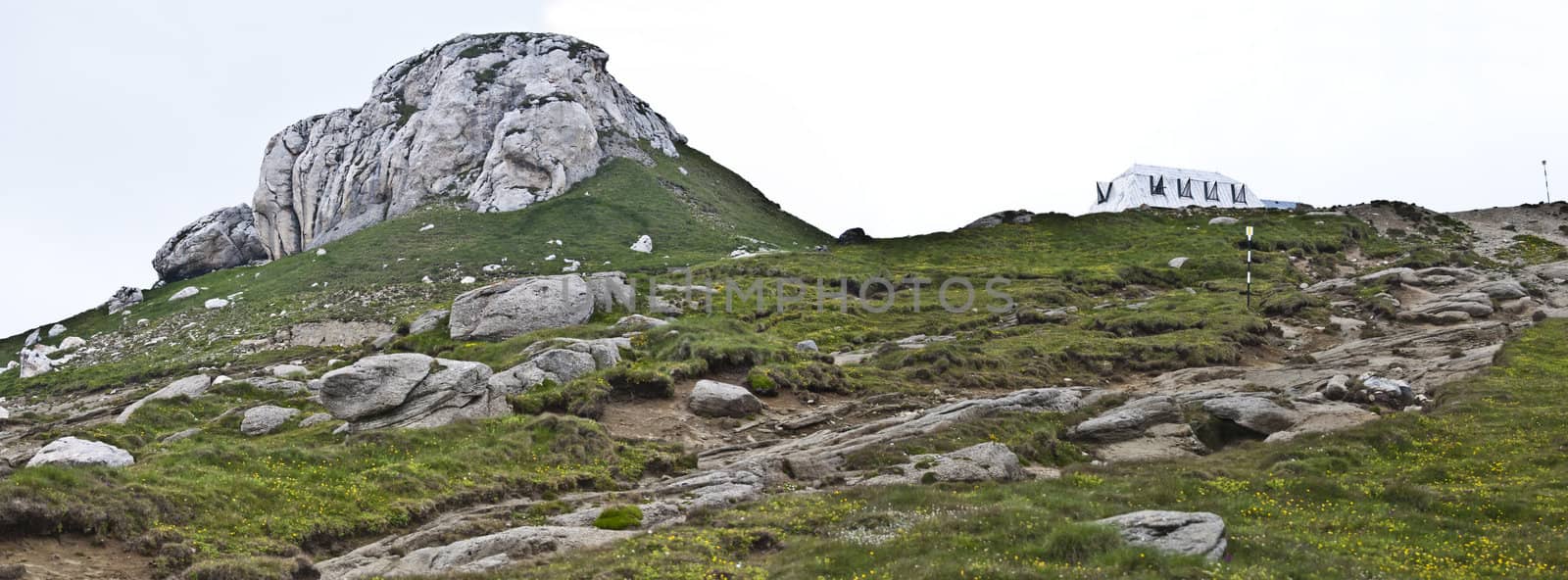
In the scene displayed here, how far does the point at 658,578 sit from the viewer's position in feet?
60.7

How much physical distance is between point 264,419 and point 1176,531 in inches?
1509

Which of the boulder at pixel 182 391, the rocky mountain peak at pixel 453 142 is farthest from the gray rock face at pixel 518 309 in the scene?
the rocky mountain peak at pixel 453 142

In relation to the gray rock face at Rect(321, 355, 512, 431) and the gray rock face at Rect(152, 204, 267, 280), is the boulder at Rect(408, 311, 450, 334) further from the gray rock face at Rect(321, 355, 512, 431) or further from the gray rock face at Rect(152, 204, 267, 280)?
the gray rock face at Rect(152, 204, 267, 280)

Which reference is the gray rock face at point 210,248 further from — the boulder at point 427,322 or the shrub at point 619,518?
the shrub at point 619,518

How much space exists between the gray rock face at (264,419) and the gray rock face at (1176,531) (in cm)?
3626

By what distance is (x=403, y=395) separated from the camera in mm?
36469

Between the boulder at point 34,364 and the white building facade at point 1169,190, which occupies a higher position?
the white building facade at point 1169,190

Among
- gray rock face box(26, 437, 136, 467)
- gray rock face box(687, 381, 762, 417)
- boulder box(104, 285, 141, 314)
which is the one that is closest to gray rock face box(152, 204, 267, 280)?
boulder box(104, 285, 141, 314)

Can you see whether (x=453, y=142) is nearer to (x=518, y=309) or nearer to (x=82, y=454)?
(x=518, y=309)

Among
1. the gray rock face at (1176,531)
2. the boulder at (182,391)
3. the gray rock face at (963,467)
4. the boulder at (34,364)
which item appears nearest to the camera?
the gray rock face at (1176,531)

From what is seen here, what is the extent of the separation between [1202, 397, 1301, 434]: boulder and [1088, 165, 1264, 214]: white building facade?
112 m

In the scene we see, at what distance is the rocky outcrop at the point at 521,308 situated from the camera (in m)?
59.3

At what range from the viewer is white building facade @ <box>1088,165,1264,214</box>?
141375mm

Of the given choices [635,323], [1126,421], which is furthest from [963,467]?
[635,323]
